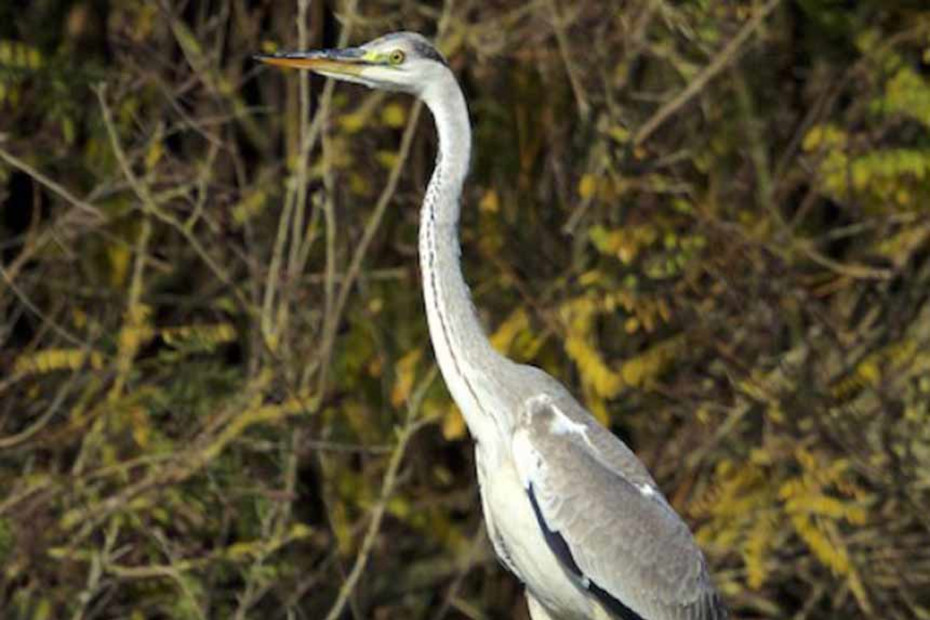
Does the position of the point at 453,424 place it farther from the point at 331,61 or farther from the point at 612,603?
the point at 331,61

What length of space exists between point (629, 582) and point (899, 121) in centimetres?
272

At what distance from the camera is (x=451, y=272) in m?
5.72

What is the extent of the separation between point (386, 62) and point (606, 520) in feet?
3.65

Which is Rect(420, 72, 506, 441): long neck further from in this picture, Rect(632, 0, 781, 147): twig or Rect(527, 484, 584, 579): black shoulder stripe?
Rect(632, 0, 781, 147): twig

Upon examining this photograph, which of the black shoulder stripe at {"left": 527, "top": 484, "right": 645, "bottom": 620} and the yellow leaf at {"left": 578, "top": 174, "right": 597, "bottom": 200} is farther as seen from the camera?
the yellow leaf at {"left": 578, "top": 174, "right": 597, "bottom": 200}

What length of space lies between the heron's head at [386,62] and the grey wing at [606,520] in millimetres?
754

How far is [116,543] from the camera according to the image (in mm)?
7559

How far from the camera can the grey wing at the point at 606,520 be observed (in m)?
5.68

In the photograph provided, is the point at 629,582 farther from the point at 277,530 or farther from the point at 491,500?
the point at 277,530

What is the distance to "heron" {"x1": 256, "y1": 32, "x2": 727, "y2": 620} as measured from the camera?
5.68 metres

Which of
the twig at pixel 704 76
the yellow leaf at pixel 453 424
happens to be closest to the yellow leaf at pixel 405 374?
the yellow leaf at pixel 453 424

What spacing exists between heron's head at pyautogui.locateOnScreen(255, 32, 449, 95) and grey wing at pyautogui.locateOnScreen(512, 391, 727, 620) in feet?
2.47

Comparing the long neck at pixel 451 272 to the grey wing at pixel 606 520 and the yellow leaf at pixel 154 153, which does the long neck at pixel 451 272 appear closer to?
the grey wing at pixel 606 520

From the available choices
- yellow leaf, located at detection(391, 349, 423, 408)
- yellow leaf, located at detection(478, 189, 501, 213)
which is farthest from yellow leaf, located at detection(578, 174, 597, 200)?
yellow leaf, located at detection(391, 349, 423, 408)
